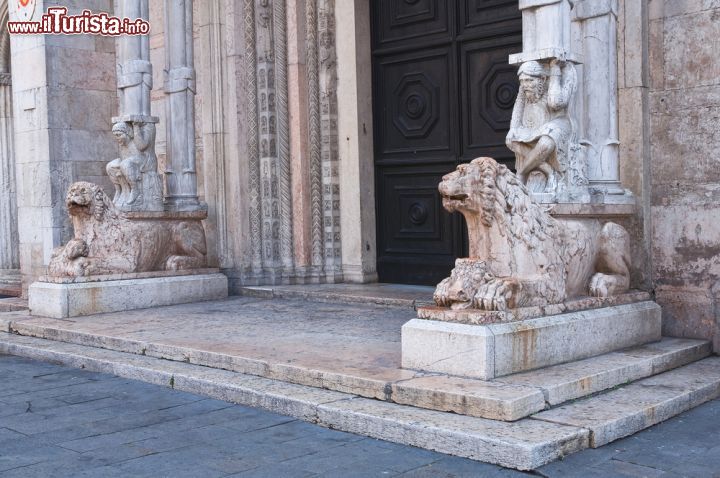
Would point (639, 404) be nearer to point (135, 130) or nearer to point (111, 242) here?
point (111, 242)

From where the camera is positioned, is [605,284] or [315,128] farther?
[315,128]

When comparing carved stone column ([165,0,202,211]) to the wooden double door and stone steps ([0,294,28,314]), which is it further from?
the wooden double door

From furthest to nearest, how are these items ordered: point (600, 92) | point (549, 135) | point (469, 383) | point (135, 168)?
point (135, 168) → point (600, 92) → point (549, 135) → point (469, 383)

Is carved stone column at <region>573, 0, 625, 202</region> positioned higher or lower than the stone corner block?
higher

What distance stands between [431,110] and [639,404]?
5.17m

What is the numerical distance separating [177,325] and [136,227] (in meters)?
1.77

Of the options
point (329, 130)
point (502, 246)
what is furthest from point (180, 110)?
→ point (502, 246)

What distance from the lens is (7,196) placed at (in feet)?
44.6

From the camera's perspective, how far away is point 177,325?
7.34 meters

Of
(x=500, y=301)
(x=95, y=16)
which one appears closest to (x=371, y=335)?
(x=500, y=301)

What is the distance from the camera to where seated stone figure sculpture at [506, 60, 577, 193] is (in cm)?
579

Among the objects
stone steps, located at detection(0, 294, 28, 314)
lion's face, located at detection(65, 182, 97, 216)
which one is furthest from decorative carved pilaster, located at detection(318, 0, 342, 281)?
stone steps, located at detection(0, 294, 28, 314)

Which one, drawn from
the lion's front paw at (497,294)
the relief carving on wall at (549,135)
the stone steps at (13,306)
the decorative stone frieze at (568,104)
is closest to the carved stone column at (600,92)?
the decorative stone frieze at (568,104)

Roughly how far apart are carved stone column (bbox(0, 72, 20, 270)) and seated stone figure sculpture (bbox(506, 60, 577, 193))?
9897 millimetres
